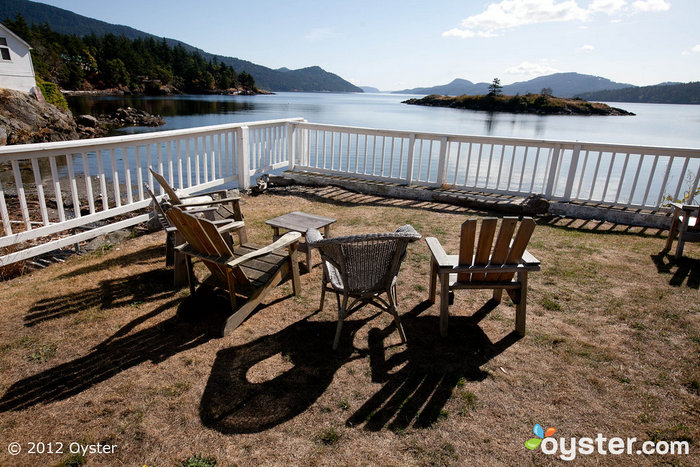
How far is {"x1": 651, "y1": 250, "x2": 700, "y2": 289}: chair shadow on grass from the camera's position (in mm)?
3895

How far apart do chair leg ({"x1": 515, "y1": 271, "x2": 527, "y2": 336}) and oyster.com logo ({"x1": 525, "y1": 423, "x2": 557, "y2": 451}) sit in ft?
3.07

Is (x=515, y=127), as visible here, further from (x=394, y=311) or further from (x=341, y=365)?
(x=341, y=365)

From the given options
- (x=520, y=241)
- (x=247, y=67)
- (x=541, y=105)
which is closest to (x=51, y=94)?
(x=520, y=241)

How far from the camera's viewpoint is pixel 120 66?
69438mm

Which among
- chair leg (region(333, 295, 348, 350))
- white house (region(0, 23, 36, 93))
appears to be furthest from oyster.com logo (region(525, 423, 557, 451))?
white house (region(0, 23, 36, 93))

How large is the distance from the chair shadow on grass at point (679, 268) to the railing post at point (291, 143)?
6.36 m

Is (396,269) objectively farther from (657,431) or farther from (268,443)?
(657,431)

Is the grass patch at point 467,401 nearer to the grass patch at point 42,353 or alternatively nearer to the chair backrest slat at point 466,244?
the chair backrest slat at point 466,244

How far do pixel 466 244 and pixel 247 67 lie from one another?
16359 cm

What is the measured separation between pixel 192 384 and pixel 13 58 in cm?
3379

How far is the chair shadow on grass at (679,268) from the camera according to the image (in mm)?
3895

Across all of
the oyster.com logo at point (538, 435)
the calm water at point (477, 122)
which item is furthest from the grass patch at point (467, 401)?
the calm water at point (477, 122)

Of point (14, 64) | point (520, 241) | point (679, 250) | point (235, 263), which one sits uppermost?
point (14, 64)

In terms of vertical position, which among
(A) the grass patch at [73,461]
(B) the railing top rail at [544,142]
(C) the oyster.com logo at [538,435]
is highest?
(B) the railing top rail at [544,142]
